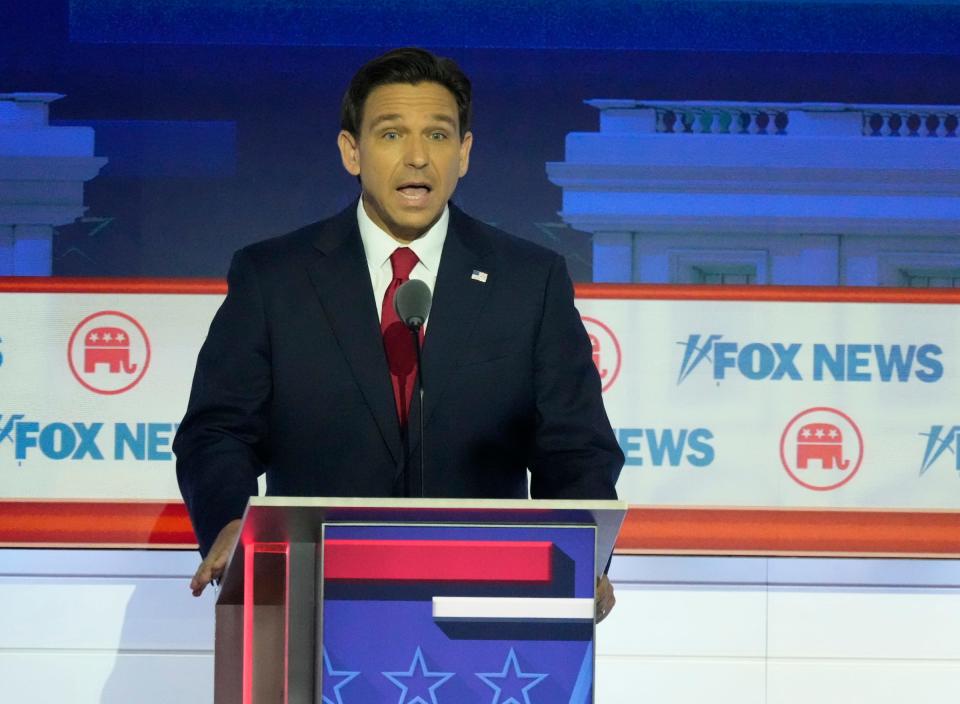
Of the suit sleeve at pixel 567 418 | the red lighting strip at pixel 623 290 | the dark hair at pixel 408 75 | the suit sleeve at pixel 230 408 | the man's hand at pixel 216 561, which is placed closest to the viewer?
the man's hand at pixel 216 561

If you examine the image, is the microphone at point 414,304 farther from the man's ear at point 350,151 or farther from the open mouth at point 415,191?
the man's ear at point 350,151

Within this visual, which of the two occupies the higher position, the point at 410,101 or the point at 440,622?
the point at 410,101

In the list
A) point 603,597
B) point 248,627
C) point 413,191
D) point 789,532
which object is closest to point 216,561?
point 248,627

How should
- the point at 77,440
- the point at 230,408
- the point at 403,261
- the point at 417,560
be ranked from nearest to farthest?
the point at 417,560 < the point at 230,408 < the point at 403,261 < the point at 77,440

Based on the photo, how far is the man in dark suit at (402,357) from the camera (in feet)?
8.02

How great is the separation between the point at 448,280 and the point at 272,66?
4.46ft

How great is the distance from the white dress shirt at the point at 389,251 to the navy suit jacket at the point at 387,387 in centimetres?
2

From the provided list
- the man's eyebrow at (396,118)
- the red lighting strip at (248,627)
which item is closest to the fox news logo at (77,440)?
the man's eyebrow at (396,118)

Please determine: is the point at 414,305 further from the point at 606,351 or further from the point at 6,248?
the point at 6,248

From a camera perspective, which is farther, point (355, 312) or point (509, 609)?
point (355, 312)

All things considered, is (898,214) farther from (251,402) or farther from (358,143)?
(251,402)

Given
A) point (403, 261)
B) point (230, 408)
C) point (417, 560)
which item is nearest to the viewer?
point (417, 560)

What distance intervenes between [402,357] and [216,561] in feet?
1.93

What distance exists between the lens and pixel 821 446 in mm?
3637
